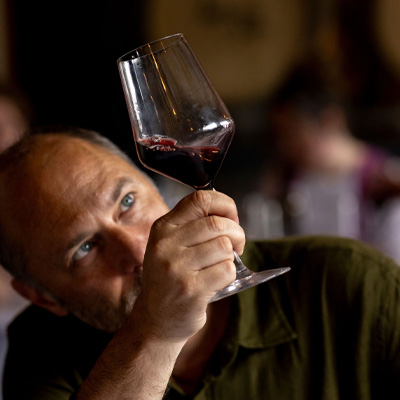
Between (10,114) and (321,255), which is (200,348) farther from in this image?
(10,114)

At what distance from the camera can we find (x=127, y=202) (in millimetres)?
1426

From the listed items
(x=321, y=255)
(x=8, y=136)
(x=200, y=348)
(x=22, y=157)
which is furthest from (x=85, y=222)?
(x=8, y=136)

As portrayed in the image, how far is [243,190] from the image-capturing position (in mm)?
5133

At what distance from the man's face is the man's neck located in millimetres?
183

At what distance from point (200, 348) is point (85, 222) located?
402 millimetres

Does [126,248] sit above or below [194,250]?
below

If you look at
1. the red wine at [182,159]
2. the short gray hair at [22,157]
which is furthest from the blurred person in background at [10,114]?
the red wine at [182,159]

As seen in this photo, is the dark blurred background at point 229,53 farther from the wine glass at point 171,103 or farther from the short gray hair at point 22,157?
the wine glass at point 171,103

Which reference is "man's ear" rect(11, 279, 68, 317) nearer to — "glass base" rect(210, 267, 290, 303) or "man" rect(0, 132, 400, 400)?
"man" rect(0, 132, 400, 400)

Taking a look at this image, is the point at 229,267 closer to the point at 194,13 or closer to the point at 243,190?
the point at 243,190

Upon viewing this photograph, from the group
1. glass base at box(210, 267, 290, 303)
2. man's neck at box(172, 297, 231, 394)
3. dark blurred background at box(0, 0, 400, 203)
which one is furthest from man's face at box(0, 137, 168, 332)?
dark blurred background at box(0, 0, 400, 203)

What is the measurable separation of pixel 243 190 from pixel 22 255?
12.1 ft

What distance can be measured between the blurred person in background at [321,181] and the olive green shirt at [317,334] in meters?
1.80

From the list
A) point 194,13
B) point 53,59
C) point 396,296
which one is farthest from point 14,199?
point 194,13
